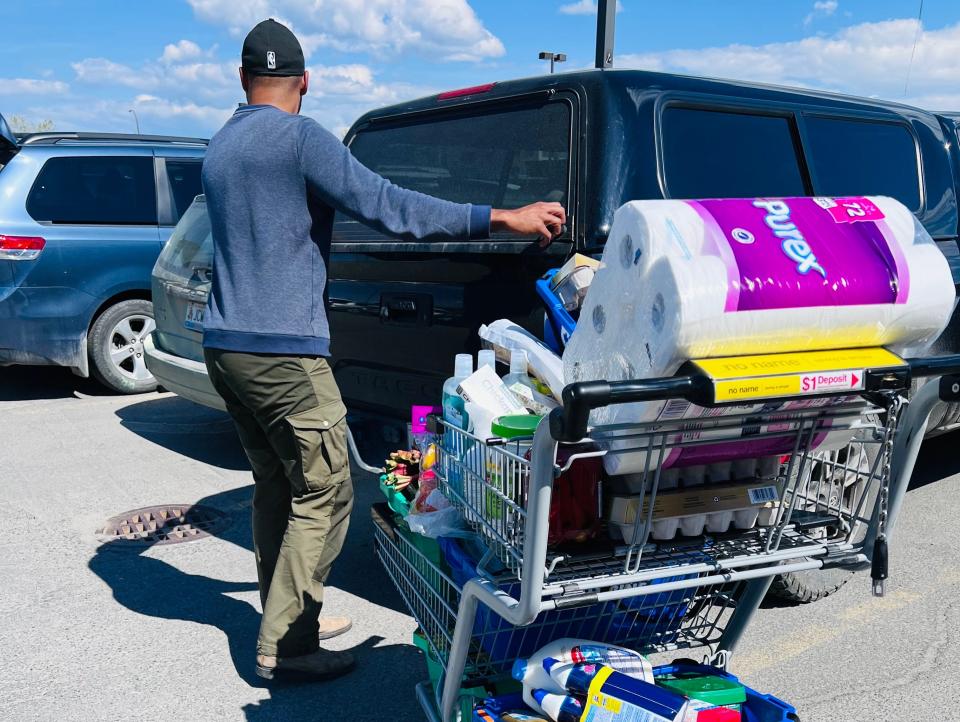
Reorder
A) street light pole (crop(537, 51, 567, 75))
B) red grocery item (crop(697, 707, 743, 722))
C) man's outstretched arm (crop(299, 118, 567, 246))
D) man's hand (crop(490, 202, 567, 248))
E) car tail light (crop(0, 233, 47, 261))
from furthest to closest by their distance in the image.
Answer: street light pole (crop(537, 51, 567, 75)), car tail light (crop(0, 233, 47, 261)), man's outstretched arm (crop(299, 118, 567, 246)), man's hand (crop(490, 202, 567, 248)), red grocery item (crop(697, 707, 743, 722))

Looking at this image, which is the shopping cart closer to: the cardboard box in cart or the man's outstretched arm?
the cardboard box in cart

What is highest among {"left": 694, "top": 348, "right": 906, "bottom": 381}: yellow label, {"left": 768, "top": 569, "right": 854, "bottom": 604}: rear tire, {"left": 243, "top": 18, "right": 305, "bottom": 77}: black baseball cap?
{"left": 243, "top": 18, "right": 305, "bottom": 77}: black baseball cap

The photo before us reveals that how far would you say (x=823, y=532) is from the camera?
2.36 meters

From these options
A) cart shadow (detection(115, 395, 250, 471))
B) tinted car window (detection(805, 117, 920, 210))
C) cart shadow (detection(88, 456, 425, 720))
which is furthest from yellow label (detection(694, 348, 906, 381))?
cart shadow (detection(115, 395, 250, 471))

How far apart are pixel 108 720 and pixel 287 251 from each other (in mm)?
1622

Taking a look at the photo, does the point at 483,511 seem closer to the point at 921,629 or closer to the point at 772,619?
the point at 772,619

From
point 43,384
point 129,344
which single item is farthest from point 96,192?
point 43,384

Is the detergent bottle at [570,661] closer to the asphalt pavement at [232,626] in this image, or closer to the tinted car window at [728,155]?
the asphalt pavement at [232,626]

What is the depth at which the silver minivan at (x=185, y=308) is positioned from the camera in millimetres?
5504

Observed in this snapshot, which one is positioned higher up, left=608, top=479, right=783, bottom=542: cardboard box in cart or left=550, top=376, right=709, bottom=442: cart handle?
left=550, top=376, right=709, bottom=442: cart handle

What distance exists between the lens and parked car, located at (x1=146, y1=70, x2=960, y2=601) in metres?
3.33

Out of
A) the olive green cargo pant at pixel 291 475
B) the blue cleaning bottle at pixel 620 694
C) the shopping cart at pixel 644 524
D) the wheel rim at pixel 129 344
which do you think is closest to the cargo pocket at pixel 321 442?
the olive green cargo pant at pixel 291 475

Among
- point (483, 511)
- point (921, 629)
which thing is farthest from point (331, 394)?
point (921, 629)

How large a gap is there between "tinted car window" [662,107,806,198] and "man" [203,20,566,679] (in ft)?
3.27
